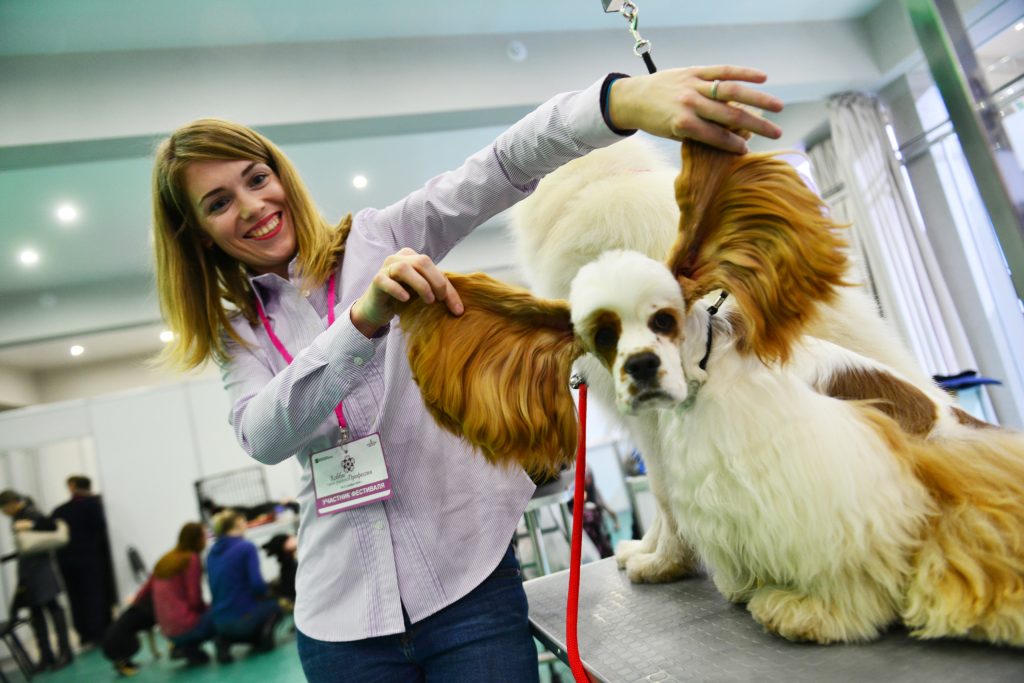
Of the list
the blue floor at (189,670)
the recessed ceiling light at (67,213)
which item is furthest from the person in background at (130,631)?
the recessed ceiling light at (67,213)

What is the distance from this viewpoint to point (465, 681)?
987 mm

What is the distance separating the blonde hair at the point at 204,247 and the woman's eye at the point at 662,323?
0.63 metres

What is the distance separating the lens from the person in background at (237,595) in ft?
15.7

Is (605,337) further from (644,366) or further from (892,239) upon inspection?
(892,239)

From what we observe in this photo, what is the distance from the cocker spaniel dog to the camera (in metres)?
0.71

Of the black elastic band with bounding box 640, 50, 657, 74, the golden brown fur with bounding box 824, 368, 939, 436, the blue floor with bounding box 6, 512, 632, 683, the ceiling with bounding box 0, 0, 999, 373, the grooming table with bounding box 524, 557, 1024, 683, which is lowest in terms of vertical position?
the blue floor with bounding box 6, 512, 632, 683

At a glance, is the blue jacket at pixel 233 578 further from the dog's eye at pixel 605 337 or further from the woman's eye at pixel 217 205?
the dog's eye at pixel 605 337

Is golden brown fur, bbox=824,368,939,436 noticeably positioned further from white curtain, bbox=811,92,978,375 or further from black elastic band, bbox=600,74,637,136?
white curtain, bbox=811,92,978,375

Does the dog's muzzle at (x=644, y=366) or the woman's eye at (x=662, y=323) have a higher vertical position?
the woman's eye at (x=662, y=323)

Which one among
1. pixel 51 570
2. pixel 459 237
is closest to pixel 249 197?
pixel 459 237

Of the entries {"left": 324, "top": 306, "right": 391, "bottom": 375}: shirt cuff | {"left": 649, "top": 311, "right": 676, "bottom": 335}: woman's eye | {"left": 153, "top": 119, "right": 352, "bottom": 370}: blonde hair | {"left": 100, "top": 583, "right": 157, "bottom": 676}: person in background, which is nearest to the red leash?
{"left": 649, "top": 311, "right": 676, "bottom": 335}: woman's eye

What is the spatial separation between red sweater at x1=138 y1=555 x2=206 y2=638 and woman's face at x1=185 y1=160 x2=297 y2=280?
4862 millimetres

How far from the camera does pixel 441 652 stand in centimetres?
101

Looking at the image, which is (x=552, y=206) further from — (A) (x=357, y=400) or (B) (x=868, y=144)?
(B) (x=868, y=144)
